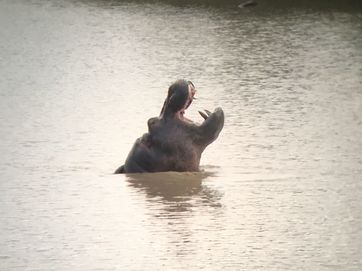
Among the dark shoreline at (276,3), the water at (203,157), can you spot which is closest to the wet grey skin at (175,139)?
the water at (203,157)

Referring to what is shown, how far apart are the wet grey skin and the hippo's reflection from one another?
0.08 meters

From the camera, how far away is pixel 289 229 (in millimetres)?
9883

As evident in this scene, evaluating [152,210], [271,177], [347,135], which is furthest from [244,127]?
[152,210]

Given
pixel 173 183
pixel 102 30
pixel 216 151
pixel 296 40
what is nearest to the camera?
pixel 173 183

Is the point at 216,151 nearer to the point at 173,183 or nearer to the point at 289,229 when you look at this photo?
the point at 173,183

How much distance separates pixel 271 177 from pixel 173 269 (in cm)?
245

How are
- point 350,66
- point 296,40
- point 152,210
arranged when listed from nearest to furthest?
point 152,210
point 350,66
point 296,40

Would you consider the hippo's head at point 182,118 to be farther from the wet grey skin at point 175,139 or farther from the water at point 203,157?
the water at point 203,157

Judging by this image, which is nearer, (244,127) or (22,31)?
(244,127)

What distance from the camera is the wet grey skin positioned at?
450 inches

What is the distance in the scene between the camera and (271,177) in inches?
445

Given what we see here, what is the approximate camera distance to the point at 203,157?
1215cm

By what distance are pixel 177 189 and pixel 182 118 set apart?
701 mm

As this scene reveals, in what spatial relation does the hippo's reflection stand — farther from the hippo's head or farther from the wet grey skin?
the hippo's head
